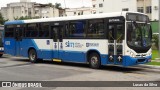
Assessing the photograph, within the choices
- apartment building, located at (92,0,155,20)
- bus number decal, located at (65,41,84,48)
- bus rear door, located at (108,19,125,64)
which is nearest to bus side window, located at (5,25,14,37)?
bus number decal, located at (65,41,84,48)

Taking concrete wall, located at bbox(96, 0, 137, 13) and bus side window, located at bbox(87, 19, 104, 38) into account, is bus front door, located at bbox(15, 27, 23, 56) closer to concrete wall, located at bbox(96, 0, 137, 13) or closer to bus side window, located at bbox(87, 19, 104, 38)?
bus side window, located at bbox(87, 19, 104, 38)

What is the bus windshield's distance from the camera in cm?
1612

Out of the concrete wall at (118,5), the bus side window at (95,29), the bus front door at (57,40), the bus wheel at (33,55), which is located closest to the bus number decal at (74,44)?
the bus front door at (57,40)

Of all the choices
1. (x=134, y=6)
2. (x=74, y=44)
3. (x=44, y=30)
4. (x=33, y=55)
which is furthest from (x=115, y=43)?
(x=134, y=6)

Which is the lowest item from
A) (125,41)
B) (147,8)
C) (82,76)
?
(82,76)

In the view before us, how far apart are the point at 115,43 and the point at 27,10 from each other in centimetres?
9390

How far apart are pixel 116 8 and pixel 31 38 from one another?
5118 centimetres

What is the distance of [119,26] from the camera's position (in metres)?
16.3

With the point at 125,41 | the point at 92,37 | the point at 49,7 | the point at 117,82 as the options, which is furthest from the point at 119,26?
the point at 49,7

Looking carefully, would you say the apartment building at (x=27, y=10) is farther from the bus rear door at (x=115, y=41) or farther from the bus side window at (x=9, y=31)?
the bus rear door at (x=115, y=41)

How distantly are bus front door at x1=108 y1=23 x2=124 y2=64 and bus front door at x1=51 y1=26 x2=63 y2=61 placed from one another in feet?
13.3

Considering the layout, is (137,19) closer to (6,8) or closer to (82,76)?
(82,76)

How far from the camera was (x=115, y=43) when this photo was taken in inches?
647

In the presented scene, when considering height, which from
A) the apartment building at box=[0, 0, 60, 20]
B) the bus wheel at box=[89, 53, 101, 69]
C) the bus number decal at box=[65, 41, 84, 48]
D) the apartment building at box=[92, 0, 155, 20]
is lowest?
the bus wheel at box=[89, 53, 101, 69]
